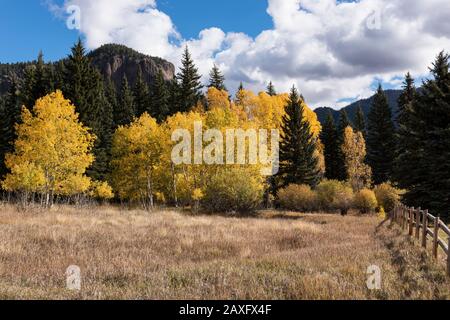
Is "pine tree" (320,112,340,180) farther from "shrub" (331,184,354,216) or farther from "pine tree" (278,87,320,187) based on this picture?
"shrub" (331,184,354,216)

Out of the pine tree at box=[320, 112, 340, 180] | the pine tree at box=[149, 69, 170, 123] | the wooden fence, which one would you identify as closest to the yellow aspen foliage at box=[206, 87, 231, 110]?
the pine tree at box=[149, 69, 170, 123]

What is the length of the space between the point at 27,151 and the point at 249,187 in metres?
19.5

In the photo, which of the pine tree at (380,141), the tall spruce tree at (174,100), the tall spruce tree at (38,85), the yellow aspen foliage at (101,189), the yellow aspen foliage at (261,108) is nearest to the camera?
the yellow aspen foliage at (101,189)

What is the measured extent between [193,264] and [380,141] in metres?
52.6

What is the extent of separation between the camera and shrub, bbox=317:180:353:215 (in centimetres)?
4003

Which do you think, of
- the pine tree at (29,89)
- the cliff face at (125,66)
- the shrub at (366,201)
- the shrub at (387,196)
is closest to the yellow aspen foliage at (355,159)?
the shrub at (387,196)

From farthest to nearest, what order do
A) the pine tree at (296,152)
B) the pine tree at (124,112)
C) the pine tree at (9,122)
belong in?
the pine tree at (124,112) → the pine tree at (296,152) → the pine tree at (9,122)

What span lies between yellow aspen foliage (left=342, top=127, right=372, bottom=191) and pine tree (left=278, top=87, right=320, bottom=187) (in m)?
10.3

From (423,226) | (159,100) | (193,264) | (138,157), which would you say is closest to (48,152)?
(138,157)

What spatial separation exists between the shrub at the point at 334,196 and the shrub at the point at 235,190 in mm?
7478

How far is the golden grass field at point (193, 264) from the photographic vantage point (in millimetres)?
8008

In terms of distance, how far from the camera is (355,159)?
56.9 meters

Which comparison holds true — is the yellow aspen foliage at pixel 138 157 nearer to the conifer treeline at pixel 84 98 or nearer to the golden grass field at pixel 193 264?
the conifer treeline at pixel 84 98

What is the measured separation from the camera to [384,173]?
55.8 metres
